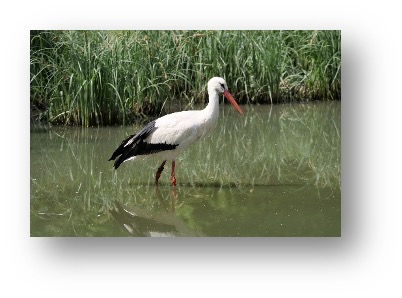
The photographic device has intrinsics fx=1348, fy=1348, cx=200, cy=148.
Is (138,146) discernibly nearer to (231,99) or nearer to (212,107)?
(212,107)

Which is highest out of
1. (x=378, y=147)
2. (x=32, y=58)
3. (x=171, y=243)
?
(x=32, y=58)

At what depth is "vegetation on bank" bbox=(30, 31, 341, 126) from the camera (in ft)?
26.2

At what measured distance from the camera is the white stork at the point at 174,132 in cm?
824

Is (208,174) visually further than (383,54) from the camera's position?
Yes

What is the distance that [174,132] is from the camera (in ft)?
27.1

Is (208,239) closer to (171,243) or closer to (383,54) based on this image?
Result: (171,243)

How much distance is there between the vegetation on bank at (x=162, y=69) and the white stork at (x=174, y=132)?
0.14m

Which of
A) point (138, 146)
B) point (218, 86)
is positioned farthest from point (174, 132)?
point (218, 86)

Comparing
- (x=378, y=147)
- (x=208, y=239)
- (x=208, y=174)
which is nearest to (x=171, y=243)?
(x=208, y=239)

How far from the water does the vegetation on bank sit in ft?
0.39

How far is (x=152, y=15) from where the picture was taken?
25.9 ft

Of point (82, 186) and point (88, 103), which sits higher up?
point (88, 103)

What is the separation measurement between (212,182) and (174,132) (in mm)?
399

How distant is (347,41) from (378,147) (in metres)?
0.65
